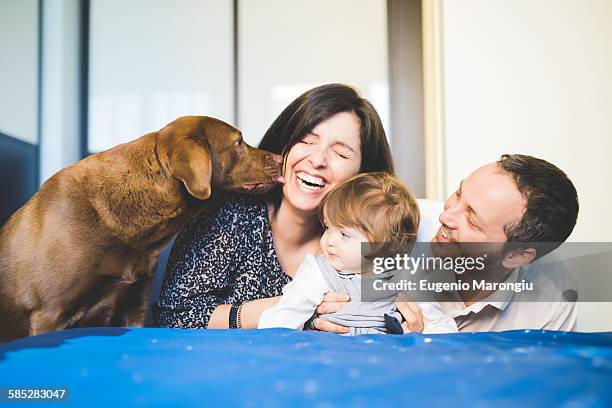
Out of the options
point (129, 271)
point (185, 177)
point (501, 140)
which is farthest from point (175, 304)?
point (501, 140)

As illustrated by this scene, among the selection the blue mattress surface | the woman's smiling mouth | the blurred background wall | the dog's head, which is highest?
the blurred background wall

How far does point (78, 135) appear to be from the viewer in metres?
3.73

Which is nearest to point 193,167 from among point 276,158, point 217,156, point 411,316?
point 217,156

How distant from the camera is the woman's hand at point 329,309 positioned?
4.29 ft

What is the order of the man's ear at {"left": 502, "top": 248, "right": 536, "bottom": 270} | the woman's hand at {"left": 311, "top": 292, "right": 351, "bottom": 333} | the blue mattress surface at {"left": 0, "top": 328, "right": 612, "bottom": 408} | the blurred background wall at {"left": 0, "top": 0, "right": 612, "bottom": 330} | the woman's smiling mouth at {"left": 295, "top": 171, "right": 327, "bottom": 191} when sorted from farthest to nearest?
1. the blurred background wall at {"left": 0, "top": 0, "right": 612, "bottom": 330}
2. the woman's smiling mouth at {"left": 295, "top": 171, "right": 327, "bottom": 191}
3. the man's ear at {"left": 502, "top": 248, "right": 536, "bottom": 270}
4. the woman's hand at {"left": 311, "top": 292, "right": 351, "bottom": 333}
5. the blue mattress surface at {"left": 0, "top": 328, "right": 612, "bottom": 408}

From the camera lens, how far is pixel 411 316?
1316 millimetres

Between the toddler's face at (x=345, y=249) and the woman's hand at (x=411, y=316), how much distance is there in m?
0.15

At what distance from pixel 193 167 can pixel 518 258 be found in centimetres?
94

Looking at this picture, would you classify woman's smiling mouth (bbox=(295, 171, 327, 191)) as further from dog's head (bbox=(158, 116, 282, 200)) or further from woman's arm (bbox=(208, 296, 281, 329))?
woman's arm (bbox=(208, 296, 281, 329))

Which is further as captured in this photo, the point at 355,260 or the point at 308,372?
the point at 355,260

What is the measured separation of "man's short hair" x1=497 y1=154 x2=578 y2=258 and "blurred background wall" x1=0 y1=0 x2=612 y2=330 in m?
0.72

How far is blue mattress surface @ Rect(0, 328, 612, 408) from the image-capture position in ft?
2.14

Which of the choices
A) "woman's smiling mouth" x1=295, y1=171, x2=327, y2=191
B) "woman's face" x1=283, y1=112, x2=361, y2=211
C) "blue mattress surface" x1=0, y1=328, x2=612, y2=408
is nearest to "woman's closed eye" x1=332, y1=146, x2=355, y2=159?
"woman's face" x1=283, y1=112, x2=361, y2=211

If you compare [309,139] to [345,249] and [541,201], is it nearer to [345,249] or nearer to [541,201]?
[345,249]
